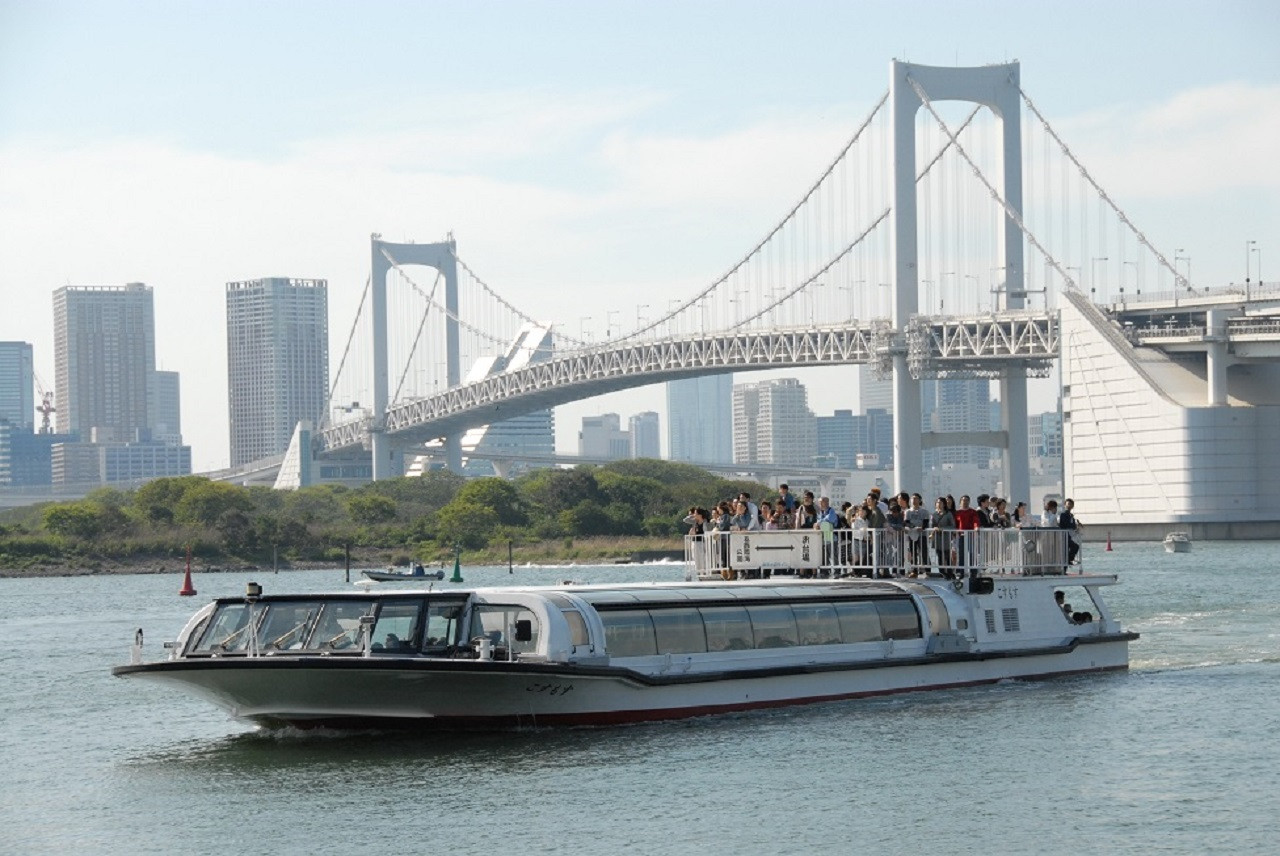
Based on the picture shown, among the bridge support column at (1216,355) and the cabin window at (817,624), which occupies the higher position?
the bridge support column at (1216,355)

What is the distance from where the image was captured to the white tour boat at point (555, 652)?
68.3 ft

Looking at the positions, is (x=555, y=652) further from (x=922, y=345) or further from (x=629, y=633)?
(x=922, y=345)

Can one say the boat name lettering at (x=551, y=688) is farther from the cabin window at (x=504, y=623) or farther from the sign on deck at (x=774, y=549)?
the sign on deck at (x=774, y=549)

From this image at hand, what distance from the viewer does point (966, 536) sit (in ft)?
86.1

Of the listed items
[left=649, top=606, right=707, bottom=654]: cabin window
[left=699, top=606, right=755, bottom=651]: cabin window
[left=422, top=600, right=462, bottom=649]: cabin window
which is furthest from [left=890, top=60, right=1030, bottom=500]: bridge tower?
[left=422, top=600, right=462, bottom=649]: cabin window

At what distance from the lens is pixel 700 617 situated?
74.9 ft

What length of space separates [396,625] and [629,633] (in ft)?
8.01

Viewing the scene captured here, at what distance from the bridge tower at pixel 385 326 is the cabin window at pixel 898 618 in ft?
315

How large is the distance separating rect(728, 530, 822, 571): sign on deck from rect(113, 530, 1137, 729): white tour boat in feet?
3.16

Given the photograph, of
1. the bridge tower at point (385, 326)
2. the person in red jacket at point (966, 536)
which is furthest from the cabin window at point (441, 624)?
the bridge tower at point (385, 326)

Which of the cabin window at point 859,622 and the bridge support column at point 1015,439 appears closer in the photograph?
the cabin window at point 859,622

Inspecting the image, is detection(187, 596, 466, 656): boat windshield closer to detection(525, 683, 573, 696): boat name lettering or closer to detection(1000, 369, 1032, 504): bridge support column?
detection(525, 683, 573, 696): boat name lettering

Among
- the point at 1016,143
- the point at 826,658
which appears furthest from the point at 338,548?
the point at 826,658

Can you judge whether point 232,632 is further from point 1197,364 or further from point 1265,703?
point 1197,364
